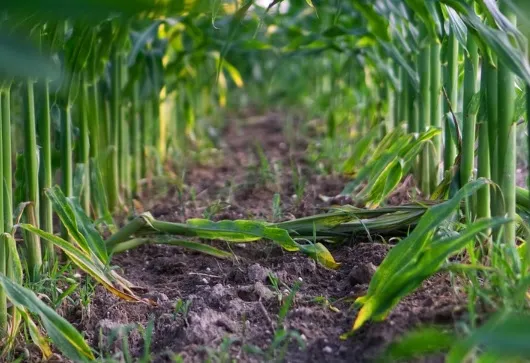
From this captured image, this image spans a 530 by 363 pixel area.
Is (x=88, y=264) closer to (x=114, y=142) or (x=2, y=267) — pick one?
(x=2, y=267)

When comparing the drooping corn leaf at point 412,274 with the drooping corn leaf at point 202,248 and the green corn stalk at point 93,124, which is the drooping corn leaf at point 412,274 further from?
the green corn stalk at point 93,124

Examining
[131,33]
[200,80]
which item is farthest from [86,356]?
[200,80]

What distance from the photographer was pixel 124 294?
1723 mm

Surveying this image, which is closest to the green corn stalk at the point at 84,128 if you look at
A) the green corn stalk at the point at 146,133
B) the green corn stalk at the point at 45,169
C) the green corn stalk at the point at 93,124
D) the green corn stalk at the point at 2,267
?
the green corn stalk at the point at 93,124

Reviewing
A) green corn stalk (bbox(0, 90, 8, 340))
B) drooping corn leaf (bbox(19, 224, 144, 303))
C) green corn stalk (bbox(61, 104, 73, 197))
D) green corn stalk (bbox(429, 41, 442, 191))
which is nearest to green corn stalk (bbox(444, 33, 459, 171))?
green corn stalk (bbox(429, 41, 442, 191))

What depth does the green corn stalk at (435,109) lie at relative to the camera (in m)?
2.31

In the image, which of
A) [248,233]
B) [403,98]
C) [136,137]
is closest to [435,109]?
[403,98]

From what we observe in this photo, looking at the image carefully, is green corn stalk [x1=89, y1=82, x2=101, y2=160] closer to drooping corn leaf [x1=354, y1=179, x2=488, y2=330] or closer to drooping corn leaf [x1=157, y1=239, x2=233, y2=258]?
drooping corn leaf [x1=157, y1=239, x2=233, y2=258]

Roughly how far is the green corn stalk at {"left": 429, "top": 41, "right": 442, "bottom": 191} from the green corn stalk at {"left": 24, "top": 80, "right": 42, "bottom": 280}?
46.7 inches

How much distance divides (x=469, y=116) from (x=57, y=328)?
105cm

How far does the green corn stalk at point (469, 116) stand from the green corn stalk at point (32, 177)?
3.47 ft

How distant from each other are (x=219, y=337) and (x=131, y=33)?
1645mm

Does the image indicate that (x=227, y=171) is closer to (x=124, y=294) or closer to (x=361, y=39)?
(x=361, y=39)

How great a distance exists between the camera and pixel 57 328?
1.43m
